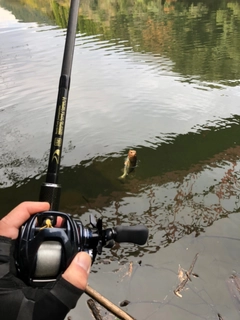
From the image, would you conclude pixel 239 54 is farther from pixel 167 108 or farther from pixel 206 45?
pixel 167 108

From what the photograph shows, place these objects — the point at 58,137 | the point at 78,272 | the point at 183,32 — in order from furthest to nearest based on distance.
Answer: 1. the point at 183,32
2. the point at 58,137
3. the point at 78,272

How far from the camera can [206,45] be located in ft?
49.8

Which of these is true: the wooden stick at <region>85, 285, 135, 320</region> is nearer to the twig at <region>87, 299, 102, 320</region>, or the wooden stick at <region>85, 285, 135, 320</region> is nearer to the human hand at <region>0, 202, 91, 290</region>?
the twig at <region>87, 299, 102, 320</region>

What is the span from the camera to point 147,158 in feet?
20.8

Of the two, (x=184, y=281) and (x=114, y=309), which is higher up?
(x=114, y=309)

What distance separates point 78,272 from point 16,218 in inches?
21.2

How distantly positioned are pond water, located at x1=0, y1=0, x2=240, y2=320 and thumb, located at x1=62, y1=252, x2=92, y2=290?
229 centimetres

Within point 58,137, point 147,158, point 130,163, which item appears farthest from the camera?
point 147,158

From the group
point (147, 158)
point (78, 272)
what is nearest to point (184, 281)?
point (78, 272)

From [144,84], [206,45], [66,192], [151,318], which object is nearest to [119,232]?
[151,318]

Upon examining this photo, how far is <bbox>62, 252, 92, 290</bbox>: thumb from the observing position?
1.32 m

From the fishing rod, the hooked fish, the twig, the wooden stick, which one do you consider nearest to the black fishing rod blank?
the fishing rod

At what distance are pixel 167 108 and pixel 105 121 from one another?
169cm

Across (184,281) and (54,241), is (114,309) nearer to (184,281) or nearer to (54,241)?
(184,281)
